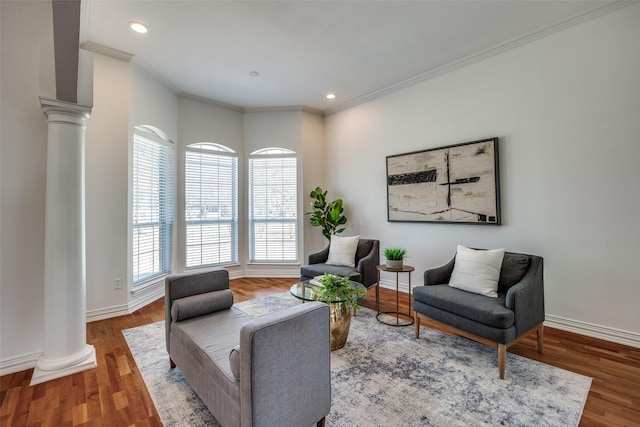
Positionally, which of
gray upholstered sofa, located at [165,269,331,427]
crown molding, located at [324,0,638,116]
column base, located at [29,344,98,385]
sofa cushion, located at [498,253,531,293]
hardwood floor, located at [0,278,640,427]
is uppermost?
crown molding, located at [324,0,638,116]

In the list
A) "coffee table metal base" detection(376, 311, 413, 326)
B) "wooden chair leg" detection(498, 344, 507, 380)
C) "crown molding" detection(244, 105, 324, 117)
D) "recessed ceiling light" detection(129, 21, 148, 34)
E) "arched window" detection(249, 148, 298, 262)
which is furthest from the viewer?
"arched window" detection(249, 148, 298, 262)

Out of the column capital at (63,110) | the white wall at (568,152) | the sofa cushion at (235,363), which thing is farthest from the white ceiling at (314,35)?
the sofa cushion at (235,363)

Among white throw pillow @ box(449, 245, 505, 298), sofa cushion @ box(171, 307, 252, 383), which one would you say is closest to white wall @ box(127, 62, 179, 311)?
sofa cushion @ box(171, 307, 252, 383)

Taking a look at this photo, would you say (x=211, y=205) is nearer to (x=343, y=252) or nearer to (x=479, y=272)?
(x=343, y=252)

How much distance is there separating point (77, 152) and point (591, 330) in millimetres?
5119

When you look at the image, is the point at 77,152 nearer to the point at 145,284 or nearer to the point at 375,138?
the point at 145,284

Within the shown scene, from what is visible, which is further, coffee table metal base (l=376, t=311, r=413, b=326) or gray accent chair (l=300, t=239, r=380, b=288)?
gray accent chair (l=300, t=239, r=380, b=288)

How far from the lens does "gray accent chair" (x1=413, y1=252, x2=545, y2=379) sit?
2.17 meters

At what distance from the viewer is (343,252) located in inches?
162

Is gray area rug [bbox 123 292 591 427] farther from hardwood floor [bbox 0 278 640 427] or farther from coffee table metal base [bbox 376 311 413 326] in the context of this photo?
coffee table metal base [bbox 376 311 413 326]

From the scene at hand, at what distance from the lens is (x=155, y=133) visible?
4.21m

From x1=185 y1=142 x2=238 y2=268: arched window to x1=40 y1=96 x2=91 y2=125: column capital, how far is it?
7.87ft

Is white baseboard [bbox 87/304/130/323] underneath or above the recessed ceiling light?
underneath

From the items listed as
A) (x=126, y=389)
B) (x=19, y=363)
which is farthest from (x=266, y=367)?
(x=19, y=363)
